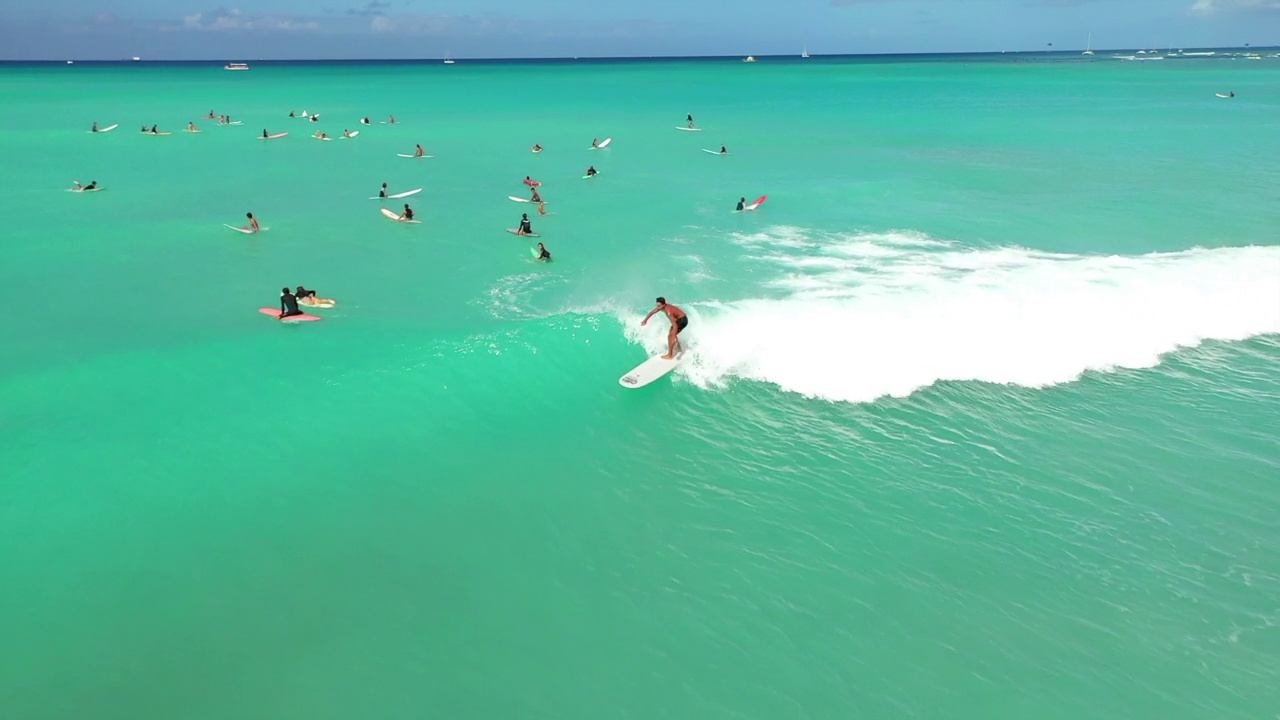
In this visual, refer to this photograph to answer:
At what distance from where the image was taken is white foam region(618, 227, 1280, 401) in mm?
17578

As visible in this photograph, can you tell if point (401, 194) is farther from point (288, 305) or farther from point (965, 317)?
point (965, 317)

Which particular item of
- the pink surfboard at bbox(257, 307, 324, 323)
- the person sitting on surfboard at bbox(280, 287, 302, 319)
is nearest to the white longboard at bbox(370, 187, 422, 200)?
the pink surfboard at bbox(257, 307, 324, 323)

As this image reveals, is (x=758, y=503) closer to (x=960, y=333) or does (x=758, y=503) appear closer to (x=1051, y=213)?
(x=960, y=333)

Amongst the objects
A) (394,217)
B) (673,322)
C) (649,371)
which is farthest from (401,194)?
(649,371)

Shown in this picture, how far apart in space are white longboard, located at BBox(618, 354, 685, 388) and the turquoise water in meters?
0.32

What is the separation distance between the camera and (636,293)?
22.6m

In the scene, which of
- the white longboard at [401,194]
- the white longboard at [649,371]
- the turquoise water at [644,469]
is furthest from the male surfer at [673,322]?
the white longboard at [401,194]

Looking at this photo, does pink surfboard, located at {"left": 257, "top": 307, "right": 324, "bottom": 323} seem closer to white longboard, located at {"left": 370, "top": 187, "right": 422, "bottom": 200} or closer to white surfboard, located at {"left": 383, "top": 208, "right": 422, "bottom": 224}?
white surfboard, located at {"left": 383, "top": 208, "right": 422, "bottom": 224}

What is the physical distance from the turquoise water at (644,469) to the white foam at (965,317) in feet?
0.46

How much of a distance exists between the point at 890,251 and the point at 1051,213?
35.6 ft

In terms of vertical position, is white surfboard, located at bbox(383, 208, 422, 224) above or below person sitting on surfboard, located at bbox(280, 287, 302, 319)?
above

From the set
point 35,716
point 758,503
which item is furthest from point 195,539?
point 758,503

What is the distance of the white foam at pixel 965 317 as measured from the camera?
17.6 meters

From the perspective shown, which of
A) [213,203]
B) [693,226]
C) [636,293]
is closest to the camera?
[636,293]
